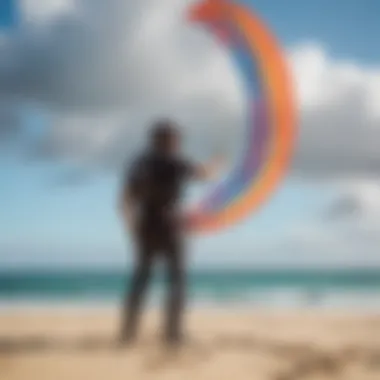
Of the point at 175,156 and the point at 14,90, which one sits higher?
the point at 14,90

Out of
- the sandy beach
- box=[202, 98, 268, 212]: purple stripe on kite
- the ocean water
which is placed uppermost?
box=[202, 98, 268, 212]: purple stripe on kite

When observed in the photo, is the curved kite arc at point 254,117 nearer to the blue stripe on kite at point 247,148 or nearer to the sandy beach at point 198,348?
the blue stripe on kite at point 247,148

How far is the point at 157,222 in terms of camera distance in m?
1.77

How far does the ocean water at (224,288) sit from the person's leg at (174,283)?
2 centimetres

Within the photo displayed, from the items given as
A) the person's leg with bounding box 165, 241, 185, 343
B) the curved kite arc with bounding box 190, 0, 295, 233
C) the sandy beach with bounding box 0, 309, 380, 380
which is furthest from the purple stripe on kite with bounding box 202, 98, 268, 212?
the sandy beach with bounding box 0, 309, 380, 380

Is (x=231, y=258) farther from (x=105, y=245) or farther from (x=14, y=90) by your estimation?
(x=14, y=90)

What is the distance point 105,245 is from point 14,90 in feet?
1.47

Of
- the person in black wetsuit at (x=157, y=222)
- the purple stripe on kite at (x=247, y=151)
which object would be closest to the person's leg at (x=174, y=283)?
the person in black wetsuit at (x=157, y=222)

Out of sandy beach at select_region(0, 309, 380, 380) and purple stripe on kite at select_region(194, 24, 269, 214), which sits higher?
purple stripe on kite at select_region(194, 24, 269, 214)

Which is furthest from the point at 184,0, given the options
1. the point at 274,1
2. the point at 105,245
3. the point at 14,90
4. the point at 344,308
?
the point at 344,308

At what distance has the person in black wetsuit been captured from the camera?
5.81ft

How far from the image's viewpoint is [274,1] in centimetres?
186

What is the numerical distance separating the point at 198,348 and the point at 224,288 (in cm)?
17

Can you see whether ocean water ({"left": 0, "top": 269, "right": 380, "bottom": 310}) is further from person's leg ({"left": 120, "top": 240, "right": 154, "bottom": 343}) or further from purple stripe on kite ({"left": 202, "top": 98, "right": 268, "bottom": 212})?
purple stripe on kite ({"left": 202, "top": 98, "right": 268, "bottom": 212})
